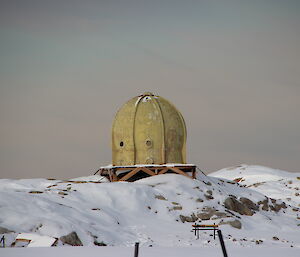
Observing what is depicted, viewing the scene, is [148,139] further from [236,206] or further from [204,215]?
[204,215]

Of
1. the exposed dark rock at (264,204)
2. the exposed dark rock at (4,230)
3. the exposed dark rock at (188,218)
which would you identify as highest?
the exposed dark rock at (4,230)

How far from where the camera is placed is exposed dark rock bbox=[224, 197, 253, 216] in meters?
36.2

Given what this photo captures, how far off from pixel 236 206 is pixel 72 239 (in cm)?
1565

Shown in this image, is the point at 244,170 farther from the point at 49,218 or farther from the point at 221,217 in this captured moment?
the point at 49,218

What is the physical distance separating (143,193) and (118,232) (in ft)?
25.0

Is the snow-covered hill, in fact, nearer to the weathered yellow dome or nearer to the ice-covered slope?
the weathered yellow dome

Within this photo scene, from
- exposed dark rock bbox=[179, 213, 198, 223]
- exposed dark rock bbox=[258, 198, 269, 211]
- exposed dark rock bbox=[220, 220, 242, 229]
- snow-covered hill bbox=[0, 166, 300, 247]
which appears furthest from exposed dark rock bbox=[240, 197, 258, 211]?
exposed dark rock bbox=[179, 213, 198, 223]

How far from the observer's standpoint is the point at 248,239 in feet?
94.6

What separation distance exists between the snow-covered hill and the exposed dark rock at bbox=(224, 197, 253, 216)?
0.06 m

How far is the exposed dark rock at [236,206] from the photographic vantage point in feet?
119

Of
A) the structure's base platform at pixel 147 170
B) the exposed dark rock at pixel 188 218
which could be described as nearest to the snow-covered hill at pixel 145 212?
the exposed dark rock at pixel 188 218

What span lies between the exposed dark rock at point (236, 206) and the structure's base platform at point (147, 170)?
463 centimetres

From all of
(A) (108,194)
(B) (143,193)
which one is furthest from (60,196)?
(B) (143,193)

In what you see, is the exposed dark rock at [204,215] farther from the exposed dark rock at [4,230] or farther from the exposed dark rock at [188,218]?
the exposed dark rock at [4,230]
